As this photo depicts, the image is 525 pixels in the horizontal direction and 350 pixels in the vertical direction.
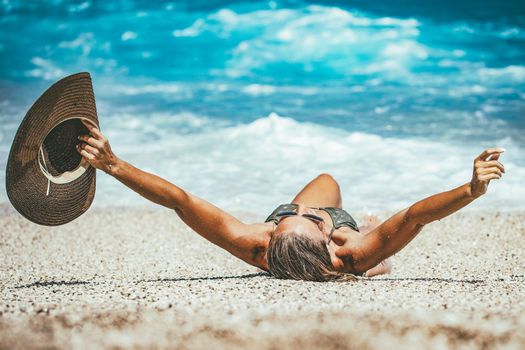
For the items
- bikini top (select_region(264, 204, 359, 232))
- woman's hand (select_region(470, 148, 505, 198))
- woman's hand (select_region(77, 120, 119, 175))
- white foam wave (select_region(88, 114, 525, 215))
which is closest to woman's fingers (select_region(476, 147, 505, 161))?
woman's hand (select_region(470, 148, 505, 198))

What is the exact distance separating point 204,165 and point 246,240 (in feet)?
16.1

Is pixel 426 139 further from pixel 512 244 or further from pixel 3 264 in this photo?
pixel 3 264

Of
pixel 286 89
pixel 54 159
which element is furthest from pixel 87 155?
pixel 286 89

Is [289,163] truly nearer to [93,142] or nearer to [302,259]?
[302,259]

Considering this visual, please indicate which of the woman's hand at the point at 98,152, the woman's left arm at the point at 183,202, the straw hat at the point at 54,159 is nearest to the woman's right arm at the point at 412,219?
the woman's left arm at the point at 183,202

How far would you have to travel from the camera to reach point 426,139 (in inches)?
391

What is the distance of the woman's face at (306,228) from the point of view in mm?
3525

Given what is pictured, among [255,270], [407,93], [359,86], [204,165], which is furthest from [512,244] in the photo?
[359,86]

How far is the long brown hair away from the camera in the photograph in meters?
3.47

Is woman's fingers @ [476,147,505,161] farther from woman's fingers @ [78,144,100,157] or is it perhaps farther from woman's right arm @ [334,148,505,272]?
woman's fingers @ [78,144,100,157]

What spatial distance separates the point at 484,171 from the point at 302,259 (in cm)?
102

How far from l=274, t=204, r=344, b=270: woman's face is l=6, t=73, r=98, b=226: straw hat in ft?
3.42

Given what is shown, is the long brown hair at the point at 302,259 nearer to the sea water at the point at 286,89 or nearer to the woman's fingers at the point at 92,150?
the woman's fingers at the point at 92,150

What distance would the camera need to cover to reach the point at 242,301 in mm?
2836
